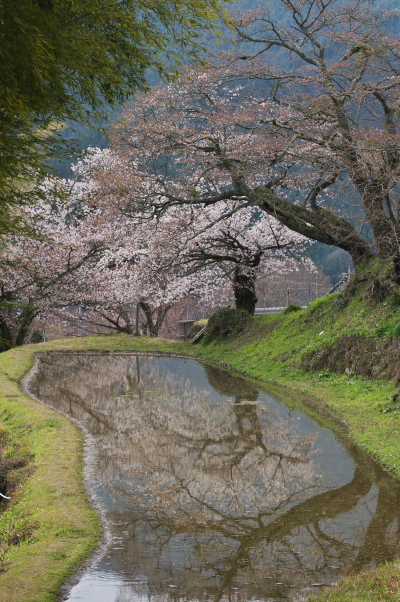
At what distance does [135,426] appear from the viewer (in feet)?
32.3

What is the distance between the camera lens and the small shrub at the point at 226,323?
2130cm

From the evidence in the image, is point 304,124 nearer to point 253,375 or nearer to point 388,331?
point 388,331

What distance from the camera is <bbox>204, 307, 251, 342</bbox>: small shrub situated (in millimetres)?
21297

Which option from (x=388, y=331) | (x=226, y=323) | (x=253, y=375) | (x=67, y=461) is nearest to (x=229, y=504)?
(x=67, y=461)

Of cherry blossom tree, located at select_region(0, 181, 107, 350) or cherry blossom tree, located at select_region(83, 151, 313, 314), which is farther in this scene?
cherry blossom tree, located at select_region(0, 181, 107, 350)

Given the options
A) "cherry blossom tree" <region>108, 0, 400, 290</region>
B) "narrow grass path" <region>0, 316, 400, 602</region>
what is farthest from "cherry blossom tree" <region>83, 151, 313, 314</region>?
"narrow grass path" <region>0, 316, 400, 602</region>

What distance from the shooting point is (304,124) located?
14492 millimetres

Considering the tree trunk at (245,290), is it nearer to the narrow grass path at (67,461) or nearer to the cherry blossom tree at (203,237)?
the cherry blossom tree at (203,237)

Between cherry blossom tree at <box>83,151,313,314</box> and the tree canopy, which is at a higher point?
cherry blossom tree at <box>83,151,313,314</box>

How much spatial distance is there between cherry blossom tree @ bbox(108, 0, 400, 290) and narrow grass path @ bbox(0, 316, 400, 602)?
3103 mm

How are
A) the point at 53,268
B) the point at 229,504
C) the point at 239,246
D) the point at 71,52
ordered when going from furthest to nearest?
the point at 53,268, the point at 239,246, the point at 229,504, the point at 71,52

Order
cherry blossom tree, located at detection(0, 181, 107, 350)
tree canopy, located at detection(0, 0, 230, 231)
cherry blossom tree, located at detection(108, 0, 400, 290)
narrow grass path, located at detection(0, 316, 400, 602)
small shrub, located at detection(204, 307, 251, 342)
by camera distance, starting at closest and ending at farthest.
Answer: tree canopy, located at detection(0, 0, 230, 231), narrow grass path, located at detection(0, 316, 400, 602), cherry blossom tree, located at detection(108, 0, 400, 290), small shrub, located at detection(204, 307, 251, 342), cherry blossom tree, located at detection(0, 181, 107, 350)

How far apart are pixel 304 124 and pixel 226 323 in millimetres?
9071

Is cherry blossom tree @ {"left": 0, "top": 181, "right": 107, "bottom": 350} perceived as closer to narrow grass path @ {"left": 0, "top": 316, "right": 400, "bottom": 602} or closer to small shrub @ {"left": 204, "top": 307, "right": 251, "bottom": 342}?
small shrub @ {"left": 204, "top": 307, "right": 251, "bottom": 342}
